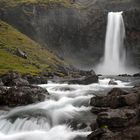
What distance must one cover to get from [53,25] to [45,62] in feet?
167

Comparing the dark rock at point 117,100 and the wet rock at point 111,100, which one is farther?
the wet rock at point 111,100

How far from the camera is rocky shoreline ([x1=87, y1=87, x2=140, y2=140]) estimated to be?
29906 mm

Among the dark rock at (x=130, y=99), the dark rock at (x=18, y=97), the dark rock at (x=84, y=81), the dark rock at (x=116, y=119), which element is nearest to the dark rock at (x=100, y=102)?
the dark rock at (x=130, y=99)

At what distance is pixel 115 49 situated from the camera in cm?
14988

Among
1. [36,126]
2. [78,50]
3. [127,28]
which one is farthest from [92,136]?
[78,50]

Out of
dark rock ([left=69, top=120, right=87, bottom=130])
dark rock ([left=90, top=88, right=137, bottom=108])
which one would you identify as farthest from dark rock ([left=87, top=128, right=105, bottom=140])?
dark rock ([left=90, top=88, right=137, bottom=108])

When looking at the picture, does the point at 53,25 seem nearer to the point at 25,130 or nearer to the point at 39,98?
the point at 39,98

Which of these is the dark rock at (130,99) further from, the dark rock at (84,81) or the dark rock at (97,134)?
the dark rock at (84,81)

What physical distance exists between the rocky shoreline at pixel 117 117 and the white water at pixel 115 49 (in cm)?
10607

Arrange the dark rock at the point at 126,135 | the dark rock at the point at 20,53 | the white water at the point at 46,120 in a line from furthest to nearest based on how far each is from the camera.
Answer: the dark rock at the point at 20,53, the white water at the point at 46,120, the dark rock at the point at 126,135

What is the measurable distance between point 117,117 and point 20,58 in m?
75.2

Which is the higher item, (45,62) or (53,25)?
(53,25)

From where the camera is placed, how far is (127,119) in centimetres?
3416

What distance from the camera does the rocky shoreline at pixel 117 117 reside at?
2991cm
